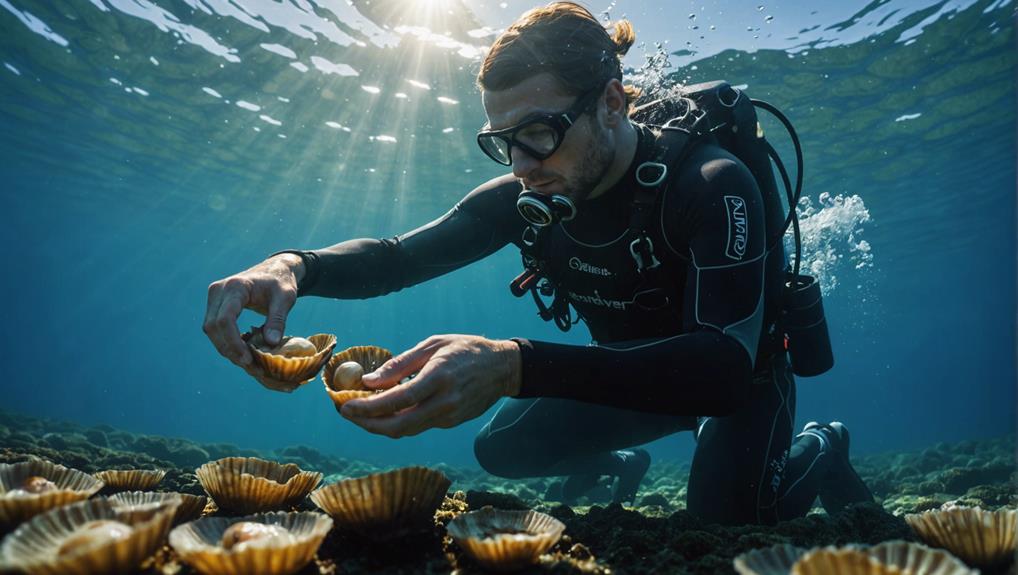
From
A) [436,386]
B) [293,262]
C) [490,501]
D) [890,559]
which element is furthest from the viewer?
[293,262]

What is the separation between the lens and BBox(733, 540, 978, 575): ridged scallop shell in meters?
1.34

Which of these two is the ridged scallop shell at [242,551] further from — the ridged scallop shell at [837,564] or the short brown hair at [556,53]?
the short brown hair at [556,53]

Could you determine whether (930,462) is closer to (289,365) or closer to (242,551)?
(289,365)


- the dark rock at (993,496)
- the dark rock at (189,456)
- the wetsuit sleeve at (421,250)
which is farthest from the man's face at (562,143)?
the dark rock at (189,456)

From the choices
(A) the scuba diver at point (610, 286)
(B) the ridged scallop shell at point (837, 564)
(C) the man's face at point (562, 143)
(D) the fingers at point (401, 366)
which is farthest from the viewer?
(C) the man's face at point (562, 143)

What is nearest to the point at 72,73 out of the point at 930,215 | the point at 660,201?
the point at 660,201

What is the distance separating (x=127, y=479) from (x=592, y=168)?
3.11 metres

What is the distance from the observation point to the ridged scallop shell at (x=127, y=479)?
93.5 inches

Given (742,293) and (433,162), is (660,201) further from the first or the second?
(433,162)

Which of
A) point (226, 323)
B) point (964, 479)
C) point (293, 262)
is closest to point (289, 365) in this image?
point (226, 323)

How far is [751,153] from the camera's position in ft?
13.1

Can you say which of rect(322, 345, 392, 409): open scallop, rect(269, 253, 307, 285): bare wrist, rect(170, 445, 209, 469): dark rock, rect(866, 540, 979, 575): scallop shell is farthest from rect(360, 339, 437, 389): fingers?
rect(170, 445, 209, 469): dark rock

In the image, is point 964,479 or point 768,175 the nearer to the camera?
point 768,175

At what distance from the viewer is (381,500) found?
1.79 meters
